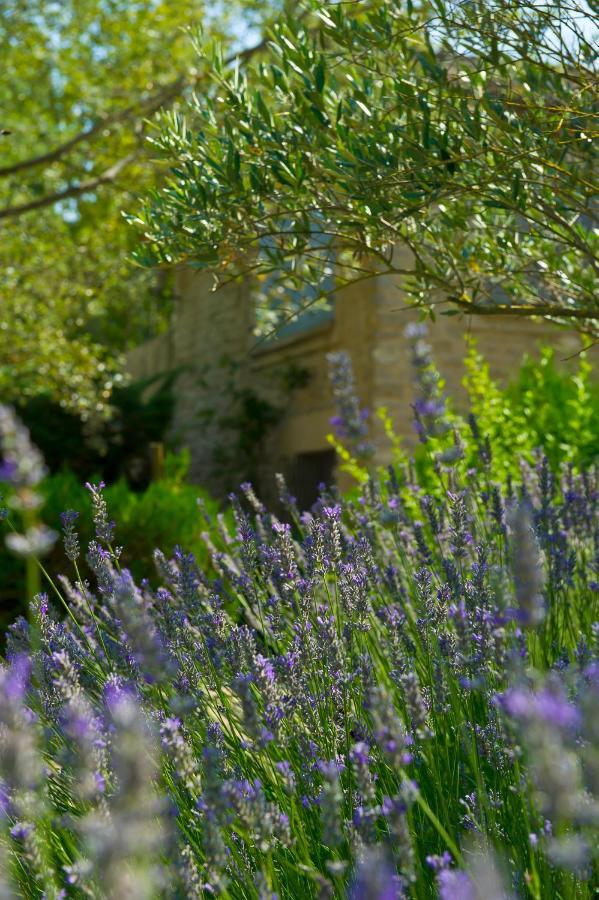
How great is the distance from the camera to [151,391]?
1847cm

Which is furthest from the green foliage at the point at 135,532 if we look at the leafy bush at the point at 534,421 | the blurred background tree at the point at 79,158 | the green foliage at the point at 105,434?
the green foliage at the point at 105,434

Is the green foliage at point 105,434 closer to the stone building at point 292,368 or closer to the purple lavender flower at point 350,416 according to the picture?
the stone building at point 292,368

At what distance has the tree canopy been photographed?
10.4ft

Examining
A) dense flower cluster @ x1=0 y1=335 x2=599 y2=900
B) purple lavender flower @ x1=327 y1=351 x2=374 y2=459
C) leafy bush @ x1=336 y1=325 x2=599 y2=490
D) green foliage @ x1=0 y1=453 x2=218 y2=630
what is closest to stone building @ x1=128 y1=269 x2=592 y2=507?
leafy bush @ x1=336 y1=325 x2=599 y2=490

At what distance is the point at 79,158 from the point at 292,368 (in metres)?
4.01

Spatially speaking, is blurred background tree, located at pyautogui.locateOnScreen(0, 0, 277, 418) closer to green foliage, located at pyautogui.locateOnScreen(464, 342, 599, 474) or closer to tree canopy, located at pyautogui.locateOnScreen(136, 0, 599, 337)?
green foliage, located at pyautogui.locateOnScreen(464, 342, 599, 474)

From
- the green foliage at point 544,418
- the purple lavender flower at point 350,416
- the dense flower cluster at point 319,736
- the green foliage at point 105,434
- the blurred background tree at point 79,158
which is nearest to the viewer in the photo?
the dense flower cluster at point 319,736

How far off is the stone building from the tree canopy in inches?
185

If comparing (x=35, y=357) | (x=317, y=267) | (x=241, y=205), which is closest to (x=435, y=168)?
(x=241, y=205)

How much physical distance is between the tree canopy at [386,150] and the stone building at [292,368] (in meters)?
4.71

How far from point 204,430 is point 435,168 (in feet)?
40.5

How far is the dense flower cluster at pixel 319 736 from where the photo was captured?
4.54ft

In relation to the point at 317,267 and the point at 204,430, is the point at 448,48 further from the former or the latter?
the point at 204,430

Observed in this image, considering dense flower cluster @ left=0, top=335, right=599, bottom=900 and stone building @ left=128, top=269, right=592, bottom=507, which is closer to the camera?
dense flower cluster @ left=0, top=335, right=599, bottom=900
